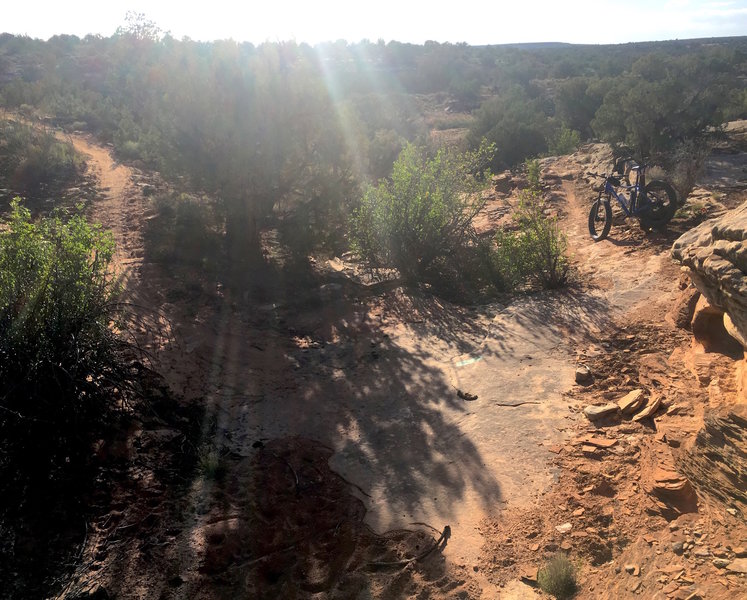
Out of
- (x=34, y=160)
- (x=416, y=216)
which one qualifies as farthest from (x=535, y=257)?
(x=34, y=160)

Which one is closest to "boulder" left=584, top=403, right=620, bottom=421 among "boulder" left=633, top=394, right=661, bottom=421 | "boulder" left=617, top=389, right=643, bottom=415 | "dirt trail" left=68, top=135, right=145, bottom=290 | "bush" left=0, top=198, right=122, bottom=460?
"boulder" left=617, top=389, right=643, bottom=415

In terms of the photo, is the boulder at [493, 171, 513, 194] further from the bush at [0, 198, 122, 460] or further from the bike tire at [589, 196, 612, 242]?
the bush at [0, 198, 122, 460]

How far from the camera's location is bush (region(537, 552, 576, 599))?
3240 mm

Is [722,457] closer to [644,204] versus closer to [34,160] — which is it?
[644,204]

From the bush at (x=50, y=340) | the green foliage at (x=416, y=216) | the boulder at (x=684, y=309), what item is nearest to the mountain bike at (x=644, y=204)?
the green foliage at (x=416, y=216)

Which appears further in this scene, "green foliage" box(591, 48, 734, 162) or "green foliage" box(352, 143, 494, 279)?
"green foliage" box(591, 48, 734, 162)

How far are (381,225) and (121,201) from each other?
6850 mm

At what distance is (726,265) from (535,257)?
4307 millimetres

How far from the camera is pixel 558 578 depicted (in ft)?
10.7

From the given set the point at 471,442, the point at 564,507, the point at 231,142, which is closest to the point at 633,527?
the point at 564,507

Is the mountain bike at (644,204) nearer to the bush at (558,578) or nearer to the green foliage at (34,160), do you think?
the bush at (558,578)

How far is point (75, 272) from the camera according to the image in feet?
14.9

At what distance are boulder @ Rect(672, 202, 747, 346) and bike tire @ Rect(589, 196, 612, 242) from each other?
515cm

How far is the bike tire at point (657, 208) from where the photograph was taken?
898 centimetres
